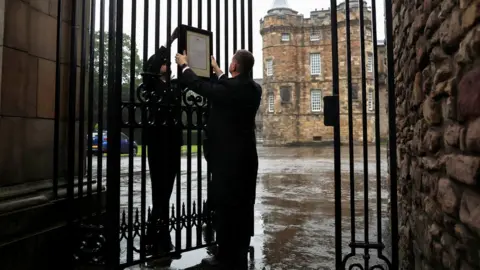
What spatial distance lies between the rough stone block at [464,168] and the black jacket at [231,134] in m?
1.66

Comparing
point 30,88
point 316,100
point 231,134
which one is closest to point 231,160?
point 231,134

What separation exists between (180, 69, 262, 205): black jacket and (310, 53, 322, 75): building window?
146 feet

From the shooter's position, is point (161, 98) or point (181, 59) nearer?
point (181, 59)

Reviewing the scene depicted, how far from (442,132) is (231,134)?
1.65 metres

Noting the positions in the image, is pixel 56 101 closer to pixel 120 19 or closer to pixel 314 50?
pixel 120 19

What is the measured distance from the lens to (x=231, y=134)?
3311 mm

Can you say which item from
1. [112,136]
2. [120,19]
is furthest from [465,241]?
[120,19]

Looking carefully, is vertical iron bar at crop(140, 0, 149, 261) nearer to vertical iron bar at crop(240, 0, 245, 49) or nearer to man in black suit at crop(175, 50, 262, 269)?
man in black suit at crop(175, 50, 262, 269)

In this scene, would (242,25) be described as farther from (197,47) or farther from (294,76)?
(294,76)

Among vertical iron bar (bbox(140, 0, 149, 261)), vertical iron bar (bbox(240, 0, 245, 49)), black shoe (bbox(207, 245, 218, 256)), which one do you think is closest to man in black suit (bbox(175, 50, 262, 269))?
vertical iron bar (bbox(140, 0, 149, 261))

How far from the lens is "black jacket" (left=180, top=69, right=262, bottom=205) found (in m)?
3.27

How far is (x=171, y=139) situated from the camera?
3.99 meters

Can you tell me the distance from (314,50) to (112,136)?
45348 mm

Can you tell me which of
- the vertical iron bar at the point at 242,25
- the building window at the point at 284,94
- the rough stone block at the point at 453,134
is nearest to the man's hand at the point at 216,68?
the vertical iron bar at the point at 242,25
